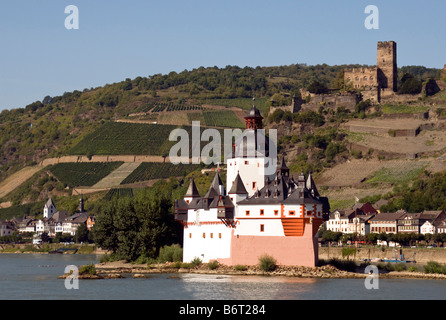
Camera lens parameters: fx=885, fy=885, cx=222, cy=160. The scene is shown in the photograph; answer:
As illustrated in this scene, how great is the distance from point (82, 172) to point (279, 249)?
92.4 metres

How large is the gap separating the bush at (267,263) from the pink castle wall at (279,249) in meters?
0.44

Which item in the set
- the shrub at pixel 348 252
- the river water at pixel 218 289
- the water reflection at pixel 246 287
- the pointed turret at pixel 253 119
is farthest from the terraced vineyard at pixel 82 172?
the water reflection at pixel 246 287

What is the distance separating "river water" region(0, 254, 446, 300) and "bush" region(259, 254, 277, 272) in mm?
1373

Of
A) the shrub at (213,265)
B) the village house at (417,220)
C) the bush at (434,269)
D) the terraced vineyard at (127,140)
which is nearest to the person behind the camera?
the bush at (434,269)

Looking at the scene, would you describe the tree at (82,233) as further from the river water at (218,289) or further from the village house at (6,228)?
the river water at (218,289)

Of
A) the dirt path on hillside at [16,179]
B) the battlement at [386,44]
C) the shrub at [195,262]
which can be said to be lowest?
the dirt path on hillside at [16,179]

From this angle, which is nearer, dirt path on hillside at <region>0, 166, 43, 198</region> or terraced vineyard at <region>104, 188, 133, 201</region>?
terraced vineyard at <region>104, 188, 133, 201</region>

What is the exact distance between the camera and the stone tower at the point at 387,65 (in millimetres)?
131750

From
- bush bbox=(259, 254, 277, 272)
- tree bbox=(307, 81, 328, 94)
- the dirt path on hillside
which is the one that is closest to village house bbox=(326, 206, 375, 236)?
bush bbox=(259, 254, 277, 272)

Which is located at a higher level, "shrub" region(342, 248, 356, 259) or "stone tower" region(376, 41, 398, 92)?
"stone tower" region(376, 41, 398, 92)

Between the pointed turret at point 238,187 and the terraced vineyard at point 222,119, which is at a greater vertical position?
the terraced vineyard at point 222,119

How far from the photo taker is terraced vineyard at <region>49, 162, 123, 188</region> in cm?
14000

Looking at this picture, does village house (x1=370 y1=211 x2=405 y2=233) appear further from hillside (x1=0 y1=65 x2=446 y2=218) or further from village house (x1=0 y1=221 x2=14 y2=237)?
village house (x1=0 y1=221 x2=14 y2=237)
